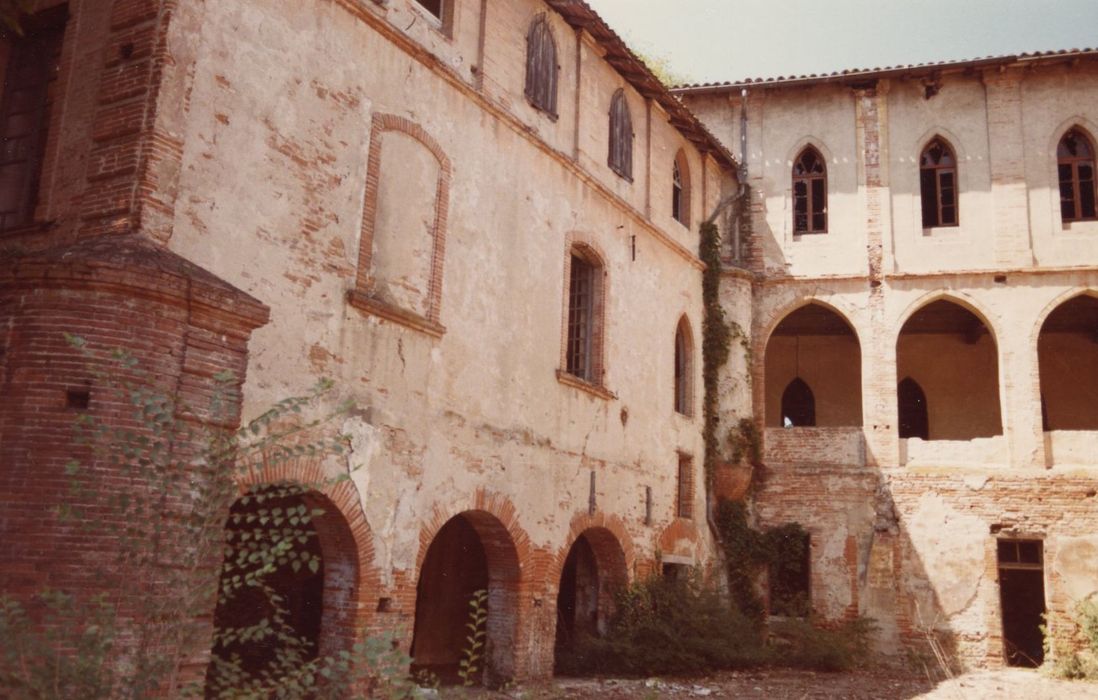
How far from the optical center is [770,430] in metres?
19.9

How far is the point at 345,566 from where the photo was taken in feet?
34.8

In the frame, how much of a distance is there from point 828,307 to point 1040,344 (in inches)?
244

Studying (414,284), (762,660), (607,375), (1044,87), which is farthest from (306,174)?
(1044,87)

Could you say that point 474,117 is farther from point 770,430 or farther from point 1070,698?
point 1070,698

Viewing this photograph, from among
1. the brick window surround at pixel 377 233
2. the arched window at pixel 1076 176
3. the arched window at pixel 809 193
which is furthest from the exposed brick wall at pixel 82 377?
the arched window at pixel 1076 176

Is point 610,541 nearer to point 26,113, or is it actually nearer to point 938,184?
point 26,113

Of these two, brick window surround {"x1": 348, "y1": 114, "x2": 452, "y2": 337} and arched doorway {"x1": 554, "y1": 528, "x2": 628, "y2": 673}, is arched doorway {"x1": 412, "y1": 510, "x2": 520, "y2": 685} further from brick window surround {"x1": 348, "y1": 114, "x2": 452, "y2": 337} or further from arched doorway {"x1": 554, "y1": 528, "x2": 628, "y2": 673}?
brick window surround {"x1": 348, "y1": 114, "x2": 452, "y2": 337}

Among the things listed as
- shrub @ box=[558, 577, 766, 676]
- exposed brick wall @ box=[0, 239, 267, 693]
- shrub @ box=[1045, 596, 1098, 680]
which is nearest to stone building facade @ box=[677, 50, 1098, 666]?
shrub @ box=[1045, 596, 1098, 680]

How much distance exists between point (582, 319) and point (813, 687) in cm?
630

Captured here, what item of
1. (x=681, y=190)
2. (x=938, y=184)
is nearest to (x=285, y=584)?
(x=681, y=190)

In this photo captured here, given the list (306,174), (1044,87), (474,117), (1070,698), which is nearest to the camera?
(306,174)

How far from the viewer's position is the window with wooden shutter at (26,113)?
31.9ft

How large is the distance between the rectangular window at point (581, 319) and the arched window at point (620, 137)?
1.88 metres

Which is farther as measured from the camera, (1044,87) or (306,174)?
(1044,87)
